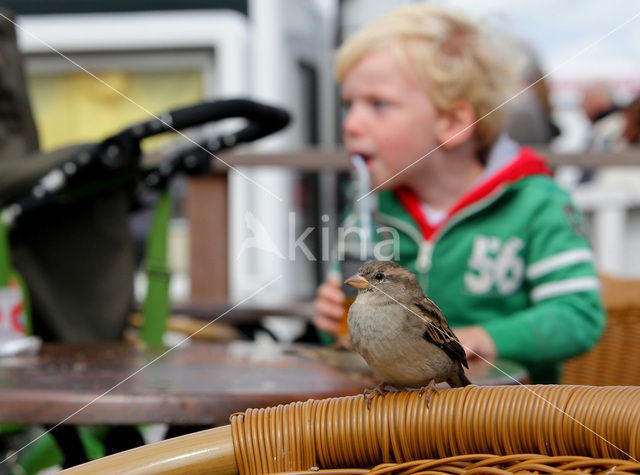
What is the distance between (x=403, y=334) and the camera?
0.51 m

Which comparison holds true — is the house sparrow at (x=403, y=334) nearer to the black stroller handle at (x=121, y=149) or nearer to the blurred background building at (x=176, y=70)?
the black stroller handle at (x=121, y=149)

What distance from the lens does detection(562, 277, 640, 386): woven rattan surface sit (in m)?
1.58

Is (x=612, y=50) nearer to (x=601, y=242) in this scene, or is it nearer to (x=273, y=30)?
(x=601, y=242)

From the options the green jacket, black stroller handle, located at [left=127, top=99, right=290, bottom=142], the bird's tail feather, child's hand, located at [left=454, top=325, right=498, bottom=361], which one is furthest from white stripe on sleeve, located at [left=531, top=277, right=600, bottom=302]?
black stroller handle, located at [left=127, top=99, right=290, bottom=142]

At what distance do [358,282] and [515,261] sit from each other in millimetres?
386

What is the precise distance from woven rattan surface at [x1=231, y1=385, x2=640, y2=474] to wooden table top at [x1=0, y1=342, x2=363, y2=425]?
0.15 m

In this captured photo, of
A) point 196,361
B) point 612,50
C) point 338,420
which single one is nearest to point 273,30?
point 196,361

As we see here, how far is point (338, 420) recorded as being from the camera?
1.71 feet

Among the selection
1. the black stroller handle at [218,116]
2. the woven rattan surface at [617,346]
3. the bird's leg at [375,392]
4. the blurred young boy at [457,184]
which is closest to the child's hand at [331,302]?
the blurred young boy at [457,184]

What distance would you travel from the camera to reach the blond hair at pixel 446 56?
2.65 feet

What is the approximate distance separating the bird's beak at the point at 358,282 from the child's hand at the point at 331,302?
0.09 metres

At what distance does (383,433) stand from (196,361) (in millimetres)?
643

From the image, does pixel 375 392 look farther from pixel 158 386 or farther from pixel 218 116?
pixel 218 116

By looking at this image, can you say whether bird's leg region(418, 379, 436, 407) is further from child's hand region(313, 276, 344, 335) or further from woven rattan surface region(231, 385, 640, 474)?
child's hand region(313, 276, 344, 335)
